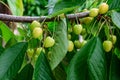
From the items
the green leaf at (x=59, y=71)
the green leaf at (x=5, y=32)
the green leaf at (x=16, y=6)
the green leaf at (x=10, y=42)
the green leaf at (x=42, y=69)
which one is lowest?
the green leaf at (x=59, y=71)

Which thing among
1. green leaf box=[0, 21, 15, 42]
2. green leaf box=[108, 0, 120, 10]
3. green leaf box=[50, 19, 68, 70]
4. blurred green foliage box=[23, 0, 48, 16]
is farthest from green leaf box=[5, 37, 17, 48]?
blurred green foliage box=[23, 0, 48, 16]

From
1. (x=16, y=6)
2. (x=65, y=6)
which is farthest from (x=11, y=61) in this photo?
(x=16, y=6)

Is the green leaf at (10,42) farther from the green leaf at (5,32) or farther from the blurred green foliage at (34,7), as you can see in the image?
the blurred green foliage at (34,7)

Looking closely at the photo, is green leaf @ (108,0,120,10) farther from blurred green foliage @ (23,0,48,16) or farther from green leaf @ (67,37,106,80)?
blurred green foliage @ (23,0,48,16)

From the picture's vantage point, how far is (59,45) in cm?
80

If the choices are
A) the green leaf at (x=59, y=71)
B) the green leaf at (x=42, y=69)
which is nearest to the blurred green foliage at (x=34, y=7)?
the green leaf at (x=59, y=71)

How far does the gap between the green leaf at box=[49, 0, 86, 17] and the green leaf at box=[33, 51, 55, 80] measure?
0.10 meters

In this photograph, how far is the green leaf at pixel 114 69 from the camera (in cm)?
82

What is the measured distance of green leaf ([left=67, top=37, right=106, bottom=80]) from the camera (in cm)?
77

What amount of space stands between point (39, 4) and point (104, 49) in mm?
3714

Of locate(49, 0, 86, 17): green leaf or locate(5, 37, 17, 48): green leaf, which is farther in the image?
locate(5, 37, 17, 48): green leaf

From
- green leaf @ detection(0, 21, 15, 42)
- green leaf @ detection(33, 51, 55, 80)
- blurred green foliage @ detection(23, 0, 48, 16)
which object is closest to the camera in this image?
green leaf @ detection(33, 51, 55, 80)

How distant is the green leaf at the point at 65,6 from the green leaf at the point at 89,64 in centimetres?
9

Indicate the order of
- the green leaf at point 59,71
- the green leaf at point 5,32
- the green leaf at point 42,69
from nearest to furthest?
the green leaf at point 42,69
the green leaf at point 59,71
the green leaf at point 5,32
